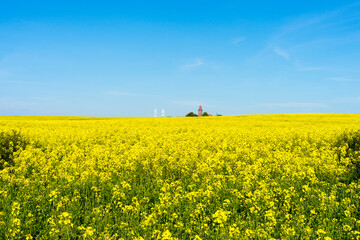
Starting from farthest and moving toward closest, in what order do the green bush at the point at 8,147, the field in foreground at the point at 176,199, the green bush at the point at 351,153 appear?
the green bush at the point at 8,147 < the green bush at the point at 351,153 < the field in foreground at the point at 176,199

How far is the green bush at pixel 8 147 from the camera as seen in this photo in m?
9.64

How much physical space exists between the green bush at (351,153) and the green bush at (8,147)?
1177 centimetres

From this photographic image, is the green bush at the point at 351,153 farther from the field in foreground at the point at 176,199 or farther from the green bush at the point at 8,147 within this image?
the green bush at the point at 8,147

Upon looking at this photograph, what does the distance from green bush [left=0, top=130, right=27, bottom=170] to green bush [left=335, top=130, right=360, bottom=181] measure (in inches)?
463

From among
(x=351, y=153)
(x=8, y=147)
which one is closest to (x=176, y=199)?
(x=351, y=153)

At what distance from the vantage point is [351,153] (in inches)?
375

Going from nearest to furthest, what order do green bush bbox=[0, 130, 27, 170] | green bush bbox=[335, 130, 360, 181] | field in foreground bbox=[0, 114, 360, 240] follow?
field in foreground bbox=[0, 114, 360, 240] → green bush bbox=[335, 130, 360, 181] → green bush bbox=[0, 130, 27, 170]

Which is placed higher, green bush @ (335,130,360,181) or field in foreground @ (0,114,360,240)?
green bush @ (335,130,360,181)

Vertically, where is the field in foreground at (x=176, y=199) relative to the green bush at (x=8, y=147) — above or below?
below

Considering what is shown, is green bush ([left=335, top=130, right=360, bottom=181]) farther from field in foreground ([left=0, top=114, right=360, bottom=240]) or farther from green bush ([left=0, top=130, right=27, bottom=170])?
green bush ([left=0, top=130, right=27, bottom=170])

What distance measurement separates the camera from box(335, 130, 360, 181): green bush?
8.01 m

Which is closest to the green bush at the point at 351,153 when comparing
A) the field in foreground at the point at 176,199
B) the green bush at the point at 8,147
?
the field in foreground at the point at 176,199

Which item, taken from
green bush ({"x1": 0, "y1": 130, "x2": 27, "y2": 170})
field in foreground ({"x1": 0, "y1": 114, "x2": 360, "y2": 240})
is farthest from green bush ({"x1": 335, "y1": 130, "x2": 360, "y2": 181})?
green bush ({"x1": 0, "y1": 130, "x2": 27, "y2": 170})

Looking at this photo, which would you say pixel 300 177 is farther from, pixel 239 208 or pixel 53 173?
pixel 53 173
